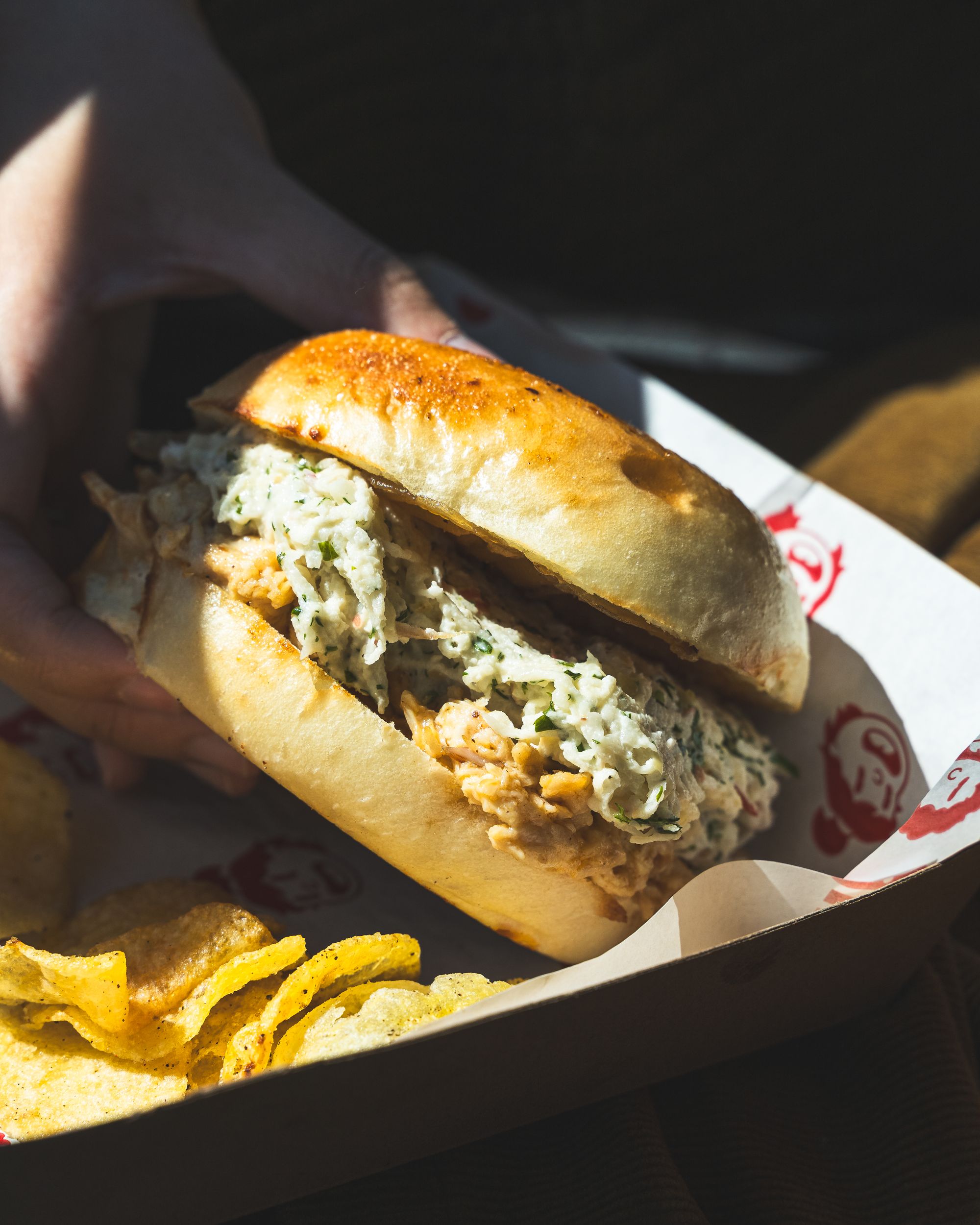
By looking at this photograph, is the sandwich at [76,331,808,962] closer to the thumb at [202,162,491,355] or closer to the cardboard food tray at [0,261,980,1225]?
the cardboard food tray at [0,261,980,1225]

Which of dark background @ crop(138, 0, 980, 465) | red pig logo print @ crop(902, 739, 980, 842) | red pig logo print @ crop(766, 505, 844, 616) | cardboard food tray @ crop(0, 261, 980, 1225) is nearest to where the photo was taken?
cardboard food tray @ crop(0, 261, 980, 1225)

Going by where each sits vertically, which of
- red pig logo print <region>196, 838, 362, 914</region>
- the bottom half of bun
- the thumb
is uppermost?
the thumb

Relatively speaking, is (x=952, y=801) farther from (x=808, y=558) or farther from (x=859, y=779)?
(x=808, y=558)

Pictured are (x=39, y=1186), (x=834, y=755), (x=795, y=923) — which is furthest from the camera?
(x=834, y=755)

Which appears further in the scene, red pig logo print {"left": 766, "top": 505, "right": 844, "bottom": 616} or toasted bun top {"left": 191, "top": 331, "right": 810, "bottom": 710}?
red pig logo print {"left": 766, "top": 505, "right": 844, "bottom": 616}

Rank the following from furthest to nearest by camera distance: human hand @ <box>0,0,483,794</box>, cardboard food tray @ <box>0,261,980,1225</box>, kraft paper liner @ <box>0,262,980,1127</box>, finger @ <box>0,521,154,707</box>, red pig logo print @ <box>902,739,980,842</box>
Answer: human hand @ <box>0,0,483,794</box> → kraft paper liner @ <box>0,262,980,1127</box> → finger @ <box>0,521,154,707</box> → red pig logo print @ <box>902,739,980,842</box> → cardboard food tray @ <box>0,261,980,1225</box>

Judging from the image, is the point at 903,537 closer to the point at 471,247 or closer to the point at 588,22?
the point at 588,22

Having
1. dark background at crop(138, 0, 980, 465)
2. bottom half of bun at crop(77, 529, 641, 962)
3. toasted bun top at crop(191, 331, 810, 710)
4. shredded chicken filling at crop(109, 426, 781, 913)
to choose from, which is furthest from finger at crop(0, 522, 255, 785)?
dark background at crop(138, 0, 980, 465)

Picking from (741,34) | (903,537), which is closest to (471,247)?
(741,34)
